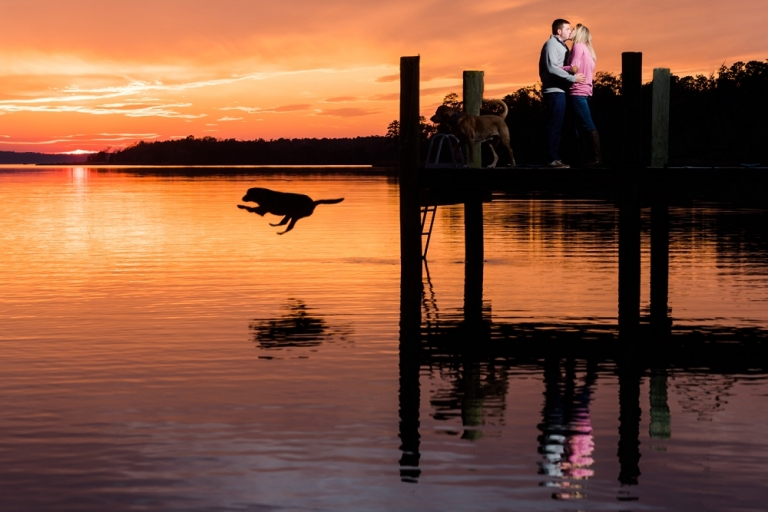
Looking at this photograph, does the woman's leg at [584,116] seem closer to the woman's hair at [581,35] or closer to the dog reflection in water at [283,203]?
the woman's hair at [581,35]

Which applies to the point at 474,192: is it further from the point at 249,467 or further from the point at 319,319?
the point at 249,467

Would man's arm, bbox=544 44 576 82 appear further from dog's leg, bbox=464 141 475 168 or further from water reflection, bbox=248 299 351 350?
water reflection, bbox=248 299 351 350

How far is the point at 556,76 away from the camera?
17703 mm

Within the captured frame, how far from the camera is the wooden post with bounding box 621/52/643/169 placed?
18.3m

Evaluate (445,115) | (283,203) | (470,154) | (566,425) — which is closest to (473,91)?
(445,115)

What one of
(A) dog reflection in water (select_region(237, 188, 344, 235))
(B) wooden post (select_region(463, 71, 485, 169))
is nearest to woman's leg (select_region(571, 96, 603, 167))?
(B) wooden post (select_region(463, 71, 485, 169))

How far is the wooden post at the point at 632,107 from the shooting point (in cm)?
1833

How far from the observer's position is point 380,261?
30281mm

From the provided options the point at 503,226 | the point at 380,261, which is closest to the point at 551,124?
the point at 380,261

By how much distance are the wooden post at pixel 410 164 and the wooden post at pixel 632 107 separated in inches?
133

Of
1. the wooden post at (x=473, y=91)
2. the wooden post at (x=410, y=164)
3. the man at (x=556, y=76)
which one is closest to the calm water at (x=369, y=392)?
the wooden post at (x=410, y=164)

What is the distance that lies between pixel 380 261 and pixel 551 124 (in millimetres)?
12768

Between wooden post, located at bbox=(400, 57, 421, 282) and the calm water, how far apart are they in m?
1.11

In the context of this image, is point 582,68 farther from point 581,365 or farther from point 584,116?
point 581,365
